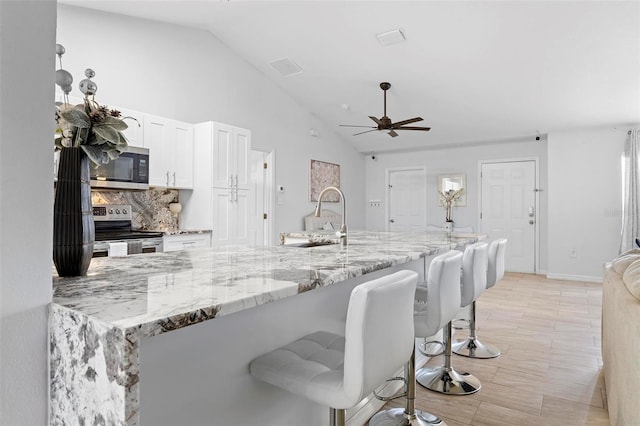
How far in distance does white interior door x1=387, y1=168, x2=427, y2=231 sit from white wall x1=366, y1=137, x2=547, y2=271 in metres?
0.11

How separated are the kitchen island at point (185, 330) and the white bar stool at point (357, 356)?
0.11m

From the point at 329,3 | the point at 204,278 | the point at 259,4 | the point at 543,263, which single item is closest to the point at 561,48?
the point at 329,3

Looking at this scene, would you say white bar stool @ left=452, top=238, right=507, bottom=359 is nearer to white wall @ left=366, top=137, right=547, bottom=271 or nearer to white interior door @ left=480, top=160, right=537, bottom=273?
white interior door @ left=480, top=160, right=537, bottom=273

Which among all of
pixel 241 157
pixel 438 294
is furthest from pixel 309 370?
pixel 241 157

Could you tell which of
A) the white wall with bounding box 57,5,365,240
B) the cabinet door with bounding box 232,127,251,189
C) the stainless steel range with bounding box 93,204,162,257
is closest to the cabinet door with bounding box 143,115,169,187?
the white wall with bounding box 57,5,365,240

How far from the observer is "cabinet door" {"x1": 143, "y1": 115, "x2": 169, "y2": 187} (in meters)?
3.90

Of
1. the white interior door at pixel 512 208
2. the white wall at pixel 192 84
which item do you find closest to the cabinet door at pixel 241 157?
the white wall at pixel 192 84

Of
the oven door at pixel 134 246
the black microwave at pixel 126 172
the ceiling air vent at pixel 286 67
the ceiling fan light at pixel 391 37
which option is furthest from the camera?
the ceiling air vent at pixel 286 67

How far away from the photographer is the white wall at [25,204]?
73cm

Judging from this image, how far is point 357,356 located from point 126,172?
3365 mm

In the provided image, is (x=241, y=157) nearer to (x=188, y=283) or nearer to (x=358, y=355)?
(x=188, y=283)

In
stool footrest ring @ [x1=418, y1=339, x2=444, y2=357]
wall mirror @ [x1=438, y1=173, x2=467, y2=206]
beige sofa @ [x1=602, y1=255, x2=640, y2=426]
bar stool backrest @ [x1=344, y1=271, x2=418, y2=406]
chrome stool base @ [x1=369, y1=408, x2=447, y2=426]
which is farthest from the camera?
wall mirror @ [x1=438, y1=173, x2=467, y2=206]

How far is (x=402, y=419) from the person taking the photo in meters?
1.86

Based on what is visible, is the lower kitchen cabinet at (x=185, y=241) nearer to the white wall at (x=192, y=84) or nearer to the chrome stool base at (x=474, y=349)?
the white wall at (x=192, y=84)
